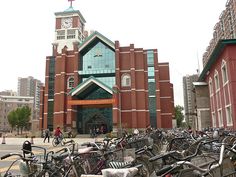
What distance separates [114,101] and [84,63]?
37.6 ft

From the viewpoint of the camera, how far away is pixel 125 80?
4703 cm

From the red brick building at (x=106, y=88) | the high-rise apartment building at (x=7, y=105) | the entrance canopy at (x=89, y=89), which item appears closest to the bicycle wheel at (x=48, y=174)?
the entrance canopy at (x=89, y=89)

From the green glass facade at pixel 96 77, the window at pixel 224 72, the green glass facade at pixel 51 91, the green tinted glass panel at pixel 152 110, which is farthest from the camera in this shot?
the green glass facade at pixel 51 91

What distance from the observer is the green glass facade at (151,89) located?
46.2 m

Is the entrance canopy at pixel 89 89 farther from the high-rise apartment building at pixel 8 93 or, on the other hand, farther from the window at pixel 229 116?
the high-rise apartment building at pixel 8 93

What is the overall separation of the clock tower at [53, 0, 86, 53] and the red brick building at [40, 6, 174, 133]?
33430 mm

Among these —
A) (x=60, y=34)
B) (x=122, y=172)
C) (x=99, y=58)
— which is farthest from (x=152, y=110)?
(x=60, y=34)

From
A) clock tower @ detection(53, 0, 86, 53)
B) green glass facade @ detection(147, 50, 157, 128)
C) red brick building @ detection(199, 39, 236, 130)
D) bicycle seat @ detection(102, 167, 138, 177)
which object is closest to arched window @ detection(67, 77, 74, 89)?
green glass facade @ detection(147, 50, 157, 128)

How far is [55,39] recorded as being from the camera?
3307 inches

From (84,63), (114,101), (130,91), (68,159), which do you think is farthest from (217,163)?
→ (84,63)

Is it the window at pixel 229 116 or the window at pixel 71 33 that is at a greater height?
the window at pixel 71 33

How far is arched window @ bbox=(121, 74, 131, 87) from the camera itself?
46.7 m

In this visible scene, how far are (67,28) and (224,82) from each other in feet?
217

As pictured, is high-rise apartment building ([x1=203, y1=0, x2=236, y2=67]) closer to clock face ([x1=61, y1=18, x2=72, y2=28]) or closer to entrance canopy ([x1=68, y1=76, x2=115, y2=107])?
entrance canopy ([x1=68, y1=76, x2=115, y2=107])
